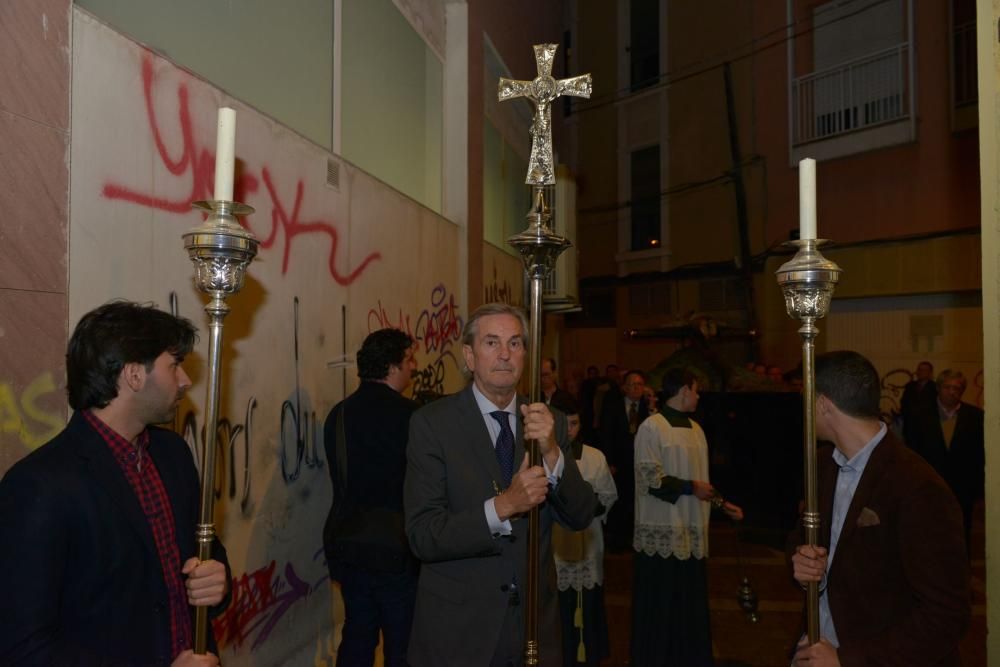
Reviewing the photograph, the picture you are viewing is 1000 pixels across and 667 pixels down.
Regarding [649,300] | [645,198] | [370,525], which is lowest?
[370,525]

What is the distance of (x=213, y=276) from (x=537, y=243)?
946 millimetres

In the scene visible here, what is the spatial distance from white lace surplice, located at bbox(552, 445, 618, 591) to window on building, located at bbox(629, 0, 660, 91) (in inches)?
576

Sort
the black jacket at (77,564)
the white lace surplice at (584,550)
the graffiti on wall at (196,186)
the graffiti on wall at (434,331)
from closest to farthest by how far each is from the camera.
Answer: the black jacket at (77,564) < the graffiti on wall at (196,186) < the white lace surplice at (584,550) < the graffiti on wall at (434,331)

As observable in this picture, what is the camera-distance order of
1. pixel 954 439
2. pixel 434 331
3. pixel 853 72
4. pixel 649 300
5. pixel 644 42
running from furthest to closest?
pixel 644 42 < pixel 649 300 < pixel 853 72 < pixel 954 439 < pixel 434 331

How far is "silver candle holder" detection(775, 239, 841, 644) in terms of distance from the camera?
216 centimetres

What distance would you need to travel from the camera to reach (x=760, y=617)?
6266 millimetres

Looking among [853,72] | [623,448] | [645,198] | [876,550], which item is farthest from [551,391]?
[645,198]

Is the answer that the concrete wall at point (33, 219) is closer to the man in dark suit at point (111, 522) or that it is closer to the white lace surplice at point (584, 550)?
the man in dark suit at point (111, 522)

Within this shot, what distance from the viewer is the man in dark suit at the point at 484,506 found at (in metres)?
2.46

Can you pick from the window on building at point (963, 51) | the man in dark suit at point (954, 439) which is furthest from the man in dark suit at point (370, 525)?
the window on building at point (963, 51)

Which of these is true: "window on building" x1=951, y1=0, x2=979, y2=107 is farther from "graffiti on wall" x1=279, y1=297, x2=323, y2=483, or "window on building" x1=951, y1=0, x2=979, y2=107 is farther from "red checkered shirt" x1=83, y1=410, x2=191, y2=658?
"red checkered shirt" x1=83, y1=410, x2=191, y2=658

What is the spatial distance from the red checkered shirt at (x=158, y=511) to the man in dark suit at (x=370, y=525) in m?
1.48

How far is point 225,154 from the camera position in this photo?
1.88 m

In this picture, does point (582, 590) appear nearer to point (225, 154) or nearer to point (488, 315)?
point (488, 315)
